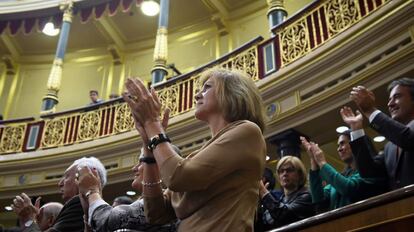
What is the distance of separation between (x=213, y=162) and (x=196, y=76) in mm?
6104

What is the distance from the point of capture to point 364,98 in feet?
7.89

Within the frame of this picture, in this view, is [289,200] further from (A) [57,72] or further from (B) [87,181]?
(A) [57,72]

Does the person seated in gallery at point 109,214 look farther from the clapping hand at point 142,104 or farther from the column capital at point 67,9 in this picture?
the column capital at point 67,9

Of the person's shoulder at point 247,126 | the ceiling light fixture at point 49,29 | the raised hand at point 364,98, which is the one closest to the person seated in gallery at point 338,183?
the raised hand at point 364,98

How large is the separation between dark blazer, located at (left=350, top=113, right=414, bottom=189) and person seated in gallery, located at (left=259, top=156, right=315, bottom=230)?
410mm

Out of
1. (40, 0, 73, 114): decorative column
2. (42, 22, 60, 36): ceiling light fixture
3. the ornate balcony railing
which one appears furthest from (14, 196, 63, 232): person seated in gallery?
(42, 22, 60, 36): ceiling light fixture

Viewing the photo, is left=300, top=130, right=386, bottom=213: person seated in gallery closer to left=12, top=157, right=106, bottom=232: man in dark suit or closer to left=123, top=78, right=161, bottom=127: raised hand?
left=12, top=157, right=106, bottom=232: man in dark suit

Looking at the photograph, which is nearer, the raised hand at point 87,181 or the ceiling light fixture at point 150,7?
the raised hand at point 87,181

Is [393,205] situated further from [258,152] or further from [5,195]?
[5,195]

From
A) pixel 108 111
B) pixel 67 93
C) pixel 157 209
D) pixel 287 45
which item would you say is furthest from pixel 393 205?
pixel 67 93

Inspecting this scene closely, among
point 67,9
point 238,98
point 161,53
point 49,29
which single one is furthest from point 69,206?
point 49,29

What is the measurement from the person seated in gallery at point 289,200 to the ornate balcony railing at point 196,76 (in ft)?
9.61

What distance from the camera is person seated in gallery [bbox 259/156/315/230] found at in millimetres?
2652

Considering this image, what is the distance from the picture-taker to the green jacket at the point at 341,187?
2484 millimetres
